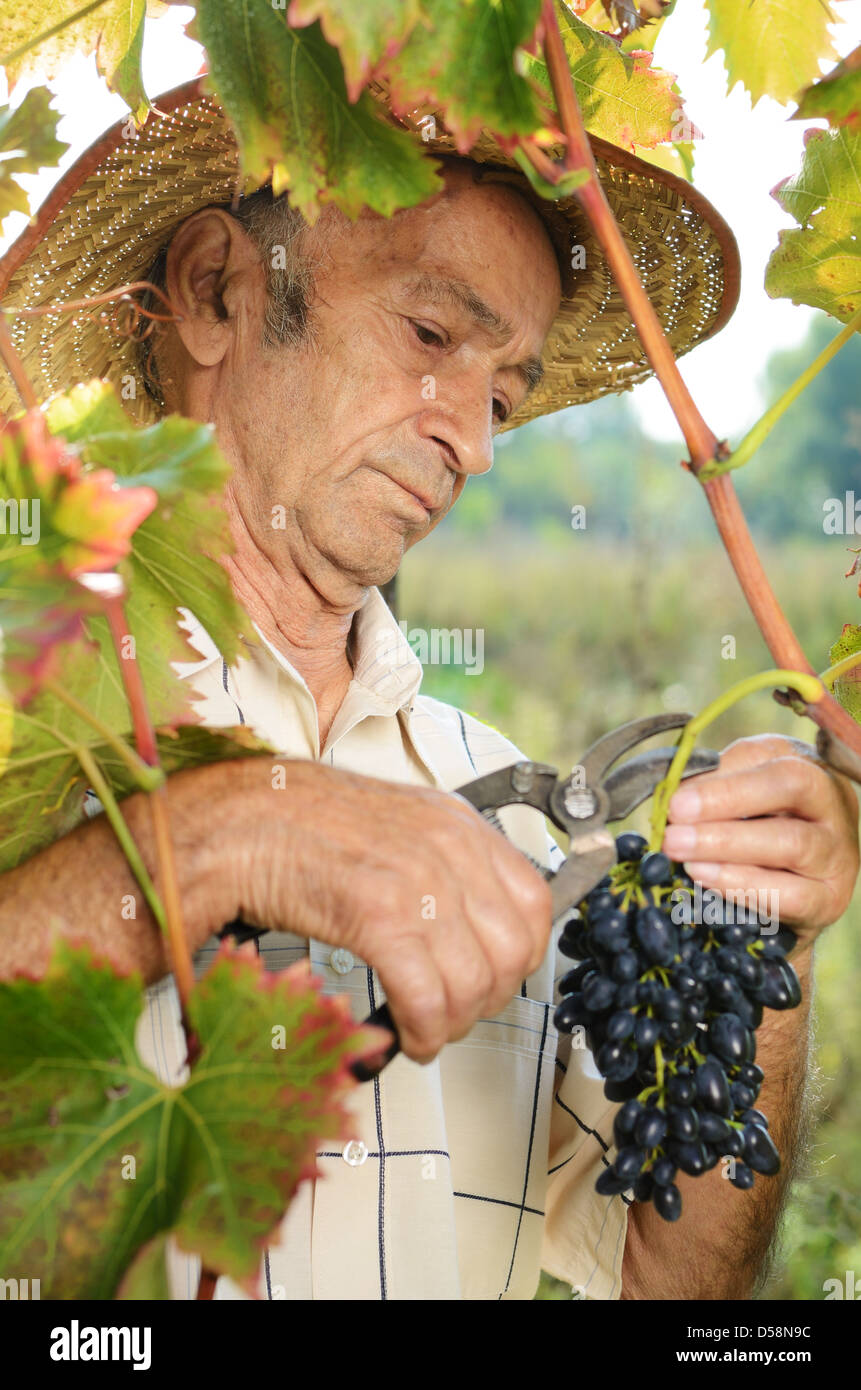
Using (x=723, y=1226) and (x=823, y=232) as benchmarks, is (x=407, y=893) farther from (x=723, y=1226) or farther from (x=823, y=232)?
(x=723, y=1226)

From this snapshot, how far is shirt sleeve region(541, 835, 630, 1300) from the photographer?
1.16 metres

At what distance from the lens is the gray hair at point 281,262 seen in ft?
3.69

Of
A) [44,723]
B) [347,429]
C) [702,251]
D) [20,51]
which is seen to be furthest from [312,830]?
[702,251]

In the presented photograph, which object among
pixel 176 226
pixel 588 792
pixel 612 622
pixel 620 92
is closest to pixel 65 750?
pixel 588 792

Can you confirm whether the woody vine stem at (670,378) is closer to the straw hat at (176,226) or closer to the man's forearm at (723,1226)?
the straw hat at (176,226)

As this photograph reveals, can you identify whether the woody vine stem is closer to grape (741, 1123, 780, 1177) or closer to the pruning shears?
the pruning shears

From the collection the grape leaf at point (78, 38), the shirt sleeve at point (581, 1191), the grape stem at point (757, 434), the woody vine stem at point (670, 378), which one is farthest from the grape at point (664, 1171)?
the grape leaf at point (78, 38)

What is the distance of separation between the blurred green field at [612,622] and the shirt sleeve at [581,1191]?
274 centimetres

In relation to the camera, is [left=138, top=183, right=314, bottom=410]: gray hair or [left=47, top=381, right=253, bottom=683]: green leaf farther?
[left=138, top=183, right=314, bottom=410]: gray hair

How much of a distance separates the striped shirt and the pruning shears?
34 cm

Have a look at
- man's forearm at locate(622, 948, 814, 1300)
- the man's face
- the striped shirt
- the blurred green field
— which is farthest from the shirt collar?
the blurred green field

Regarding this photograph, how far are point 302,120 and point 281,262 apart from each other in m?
0.58

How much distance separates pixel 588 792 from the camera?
2.19 feet

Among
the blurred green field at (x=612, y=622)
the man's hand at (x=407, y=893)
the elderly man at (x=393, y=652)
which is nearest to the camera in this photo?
the man's hand at (x=407, y=893)
